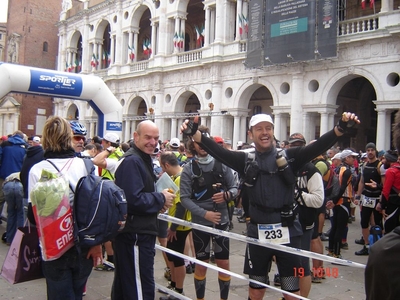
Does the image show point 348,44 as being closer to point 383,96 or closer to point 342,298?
point 383,96

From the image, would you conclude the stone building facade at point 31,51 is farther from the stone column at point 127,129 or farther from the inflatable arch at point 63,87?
the inflatable arch at point 63,87

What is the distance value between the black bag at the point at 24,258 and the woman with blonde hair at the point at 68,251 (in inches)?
5.5

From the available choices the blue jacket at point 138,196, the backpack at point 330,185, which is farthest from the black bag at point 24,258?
the backpack at point 330,185

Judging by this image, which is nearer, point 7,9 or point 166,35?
point 166,35

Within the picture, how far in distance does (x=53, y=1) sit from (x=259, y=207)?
4574 centimetres

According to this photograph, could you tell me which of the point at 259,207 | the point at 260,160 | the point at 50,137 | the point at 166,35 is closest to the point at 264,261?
the point at 259,207

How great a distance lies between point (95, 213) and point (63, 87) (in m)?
10.2

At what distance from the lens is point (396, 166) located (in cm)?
633

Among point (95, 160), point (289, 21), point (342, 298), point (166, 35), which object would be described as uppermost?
point (166, 35)

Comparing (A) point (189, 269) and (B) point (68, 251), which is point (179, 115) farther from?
(B) point (68, 251)

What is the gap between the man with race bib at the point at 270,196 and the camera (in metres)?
3.53

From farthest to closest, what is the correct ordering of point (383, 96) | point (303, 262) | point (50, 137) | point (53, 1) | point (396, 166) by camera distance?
point (53, 1)
point (383, 96)
point (396, 166)
point (303, 262)
point (50, 137)

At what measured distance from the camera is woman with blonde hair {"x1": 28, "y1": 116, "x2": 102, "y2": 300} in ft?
10.2

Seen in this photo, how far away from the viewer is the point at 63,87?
12.3 metres
